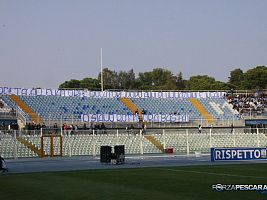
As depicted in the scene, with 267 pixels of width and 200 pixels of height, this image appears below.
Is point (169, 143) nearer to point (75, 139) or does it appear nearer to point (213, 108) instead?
point (75, 139)

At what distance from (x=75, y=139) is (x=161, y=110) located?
81.5 feet

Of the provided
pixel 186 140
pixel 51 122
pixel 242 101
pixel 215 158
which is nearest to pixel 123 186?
pixel 215 158

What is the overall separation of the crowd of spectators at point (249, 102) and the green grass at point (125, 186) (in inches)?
1754

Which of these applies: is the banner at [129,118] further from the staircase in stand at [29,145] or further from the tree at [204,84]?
the tree at [204,84]

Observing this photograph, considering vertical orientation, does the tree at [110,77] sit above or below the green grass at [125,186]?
above

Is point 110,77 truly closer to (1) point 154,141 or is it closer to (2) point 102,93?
(2) point 102,93

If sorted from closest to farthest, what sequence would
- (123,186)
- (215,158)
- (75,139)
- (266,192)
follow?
(266,192) < (123,186) < (215,158) < (75,139)

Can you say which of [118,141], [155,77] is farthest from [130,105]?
[155,77]

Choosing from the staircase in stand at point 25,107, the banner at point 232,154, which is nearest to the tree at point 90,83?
the staircase in stand at point 25,107

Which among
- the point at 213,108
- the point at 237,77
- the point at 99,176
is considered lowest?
the point at 99,176

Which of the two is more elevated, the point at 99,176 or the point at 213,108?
the point at 213,108

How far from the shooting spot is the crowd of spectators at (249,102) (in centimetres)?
6724

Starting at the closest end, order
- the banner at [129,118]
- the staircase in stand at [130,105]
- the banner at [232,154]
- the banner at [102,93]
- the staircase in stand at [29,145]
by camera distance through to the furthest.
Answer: the banner at [232,154] → the staircase in stand at [29,145] → the banner at [129,118] → the banner at [102,93] → the staircase in stand at [130,105]

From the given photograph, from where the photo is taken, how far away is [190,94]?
2827 inches
